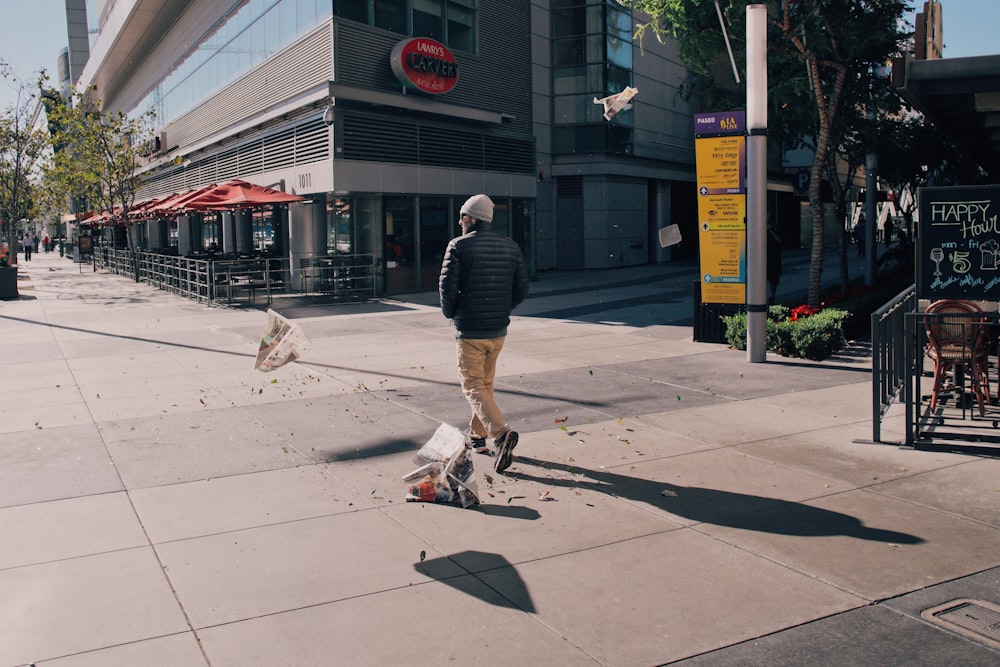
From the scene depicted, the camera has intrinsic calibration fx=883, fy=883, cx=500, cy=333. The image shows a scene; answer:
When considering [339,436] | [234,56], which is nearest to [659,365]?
[339,436]

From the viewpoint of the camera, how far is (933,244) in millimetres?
8148

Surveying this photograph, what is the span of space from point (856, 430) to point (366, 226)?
694 inches

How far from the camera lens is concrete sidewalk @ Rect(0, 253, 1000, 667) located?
4.05 meters

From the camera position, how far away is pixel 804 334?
11.8m

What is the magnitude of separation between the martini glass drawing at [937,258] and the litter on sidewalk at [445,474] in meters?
4.92

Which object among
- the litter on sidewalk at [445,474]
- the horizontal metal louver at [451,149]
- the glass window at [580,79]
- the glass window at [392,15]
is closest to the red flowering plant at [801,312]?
the litter on sidewalk at [445,474]

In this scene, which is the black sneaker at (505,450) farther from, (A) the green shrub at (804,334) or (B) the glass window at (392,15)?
(B) the glass window at (392,15)

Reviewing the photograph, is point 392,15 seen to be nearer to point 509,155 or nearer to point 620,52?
point 509,155

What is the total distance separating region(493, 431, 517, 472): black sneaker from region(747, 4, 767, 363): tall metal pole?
6.01 meters

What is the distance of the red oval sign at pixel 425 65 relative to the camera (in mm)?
23016

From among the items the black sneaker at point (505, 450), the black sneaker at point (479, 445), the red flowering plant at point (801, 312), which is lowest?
the black sneaker at point (479, 445)

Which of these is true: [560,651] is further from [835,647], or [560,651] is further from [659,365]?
[659,365]

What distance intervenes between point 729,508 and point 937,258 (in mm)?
3850

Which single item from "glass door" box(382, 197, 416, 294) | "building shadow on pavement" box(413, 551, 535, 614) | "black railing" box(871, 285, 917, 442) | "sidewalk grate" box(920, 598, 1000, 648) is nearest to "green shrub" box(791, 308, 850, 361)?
"black railing" box(871, 285, 917, 442)
